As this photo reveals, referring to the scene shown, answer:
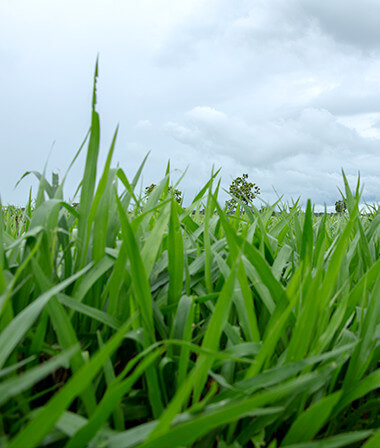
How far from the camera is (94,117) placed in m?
0.66

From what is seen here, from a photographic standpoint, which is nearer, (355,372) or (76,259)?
(355,372)

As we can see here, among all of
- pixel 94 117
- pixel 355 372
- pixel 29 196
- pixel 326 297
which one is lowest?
pixel 355 372

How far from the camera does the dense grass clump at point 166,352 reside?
0.44m

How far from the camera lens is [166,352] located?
65 cm

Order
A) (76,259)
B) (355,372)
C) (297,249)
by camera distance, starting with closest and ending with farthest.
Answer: (355,372) → (76,259) → (297,249)

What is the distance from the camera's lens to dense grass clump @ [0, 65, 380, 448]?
44 cm

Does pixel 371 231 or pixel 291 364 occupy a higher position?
pixel 371 231

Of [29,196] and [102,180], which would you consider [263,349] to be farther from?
[29,196]

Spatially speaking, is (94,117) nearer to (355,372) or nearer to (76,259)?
(76,259)

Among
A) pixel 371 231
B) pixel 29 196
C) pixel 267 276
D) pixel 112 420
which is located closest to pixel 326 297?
pixel 267 276

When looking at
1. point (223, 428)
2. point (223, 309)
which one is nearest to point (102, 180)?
point (223, 309)

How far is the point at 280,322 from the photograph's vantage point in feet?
1.65

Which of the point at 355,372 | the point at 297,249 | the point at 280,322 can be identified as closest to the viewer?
the point at 280,322

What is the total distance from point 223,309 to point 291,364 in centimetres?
11
